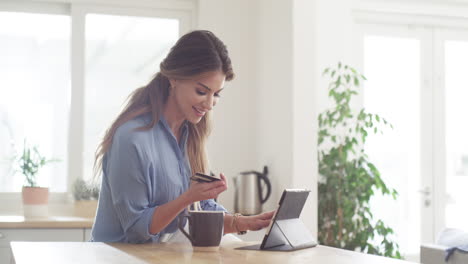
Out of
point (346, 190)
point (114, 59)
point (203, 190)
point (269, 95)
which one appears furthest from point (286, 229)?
point (114, 59)

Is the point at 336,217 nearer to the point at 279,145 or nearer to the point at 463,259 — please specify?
the point at 279,145

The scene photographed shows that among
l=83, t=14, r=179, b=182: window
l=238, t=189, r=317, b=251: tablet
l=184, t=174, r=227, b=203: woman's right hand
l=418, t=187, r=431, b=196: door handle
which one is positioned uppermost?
l=83, t=14, r=179, b=182: window

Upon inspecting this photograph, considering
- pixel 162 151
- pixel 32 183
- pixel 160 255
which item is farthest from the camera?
pixel 32 183

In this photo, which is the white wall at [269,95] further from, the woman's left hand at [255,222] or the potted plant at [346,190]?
the woman's left hand at [255,222]

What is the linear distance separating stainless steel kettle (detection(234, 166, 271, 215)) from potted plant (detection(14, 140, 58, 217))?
120 cm

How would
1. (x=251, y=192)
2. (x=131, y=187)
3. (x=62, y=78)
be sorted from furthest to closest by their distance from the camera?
(x=62, y=78) < (x=251, y=192) < (x=131, y=187)

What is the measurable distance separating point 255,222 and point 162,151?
1.09 ft

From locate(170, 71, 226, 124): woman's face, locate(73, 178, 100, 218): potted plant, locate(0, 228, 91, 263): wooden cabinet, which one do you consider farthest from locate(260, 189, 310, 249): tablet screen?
locate(73, 178, 100, 218): potted plant

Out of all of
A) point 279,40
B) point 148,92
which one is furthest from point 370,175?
point 148,92

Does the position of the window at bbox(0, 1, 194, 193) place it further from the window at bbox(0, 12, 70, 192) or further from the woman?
the woman

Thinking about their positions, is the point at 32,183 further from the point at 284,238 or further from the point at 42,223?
the point at 284,238

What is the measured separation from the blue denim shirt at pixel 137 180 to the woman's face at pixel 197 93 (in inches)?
3.2

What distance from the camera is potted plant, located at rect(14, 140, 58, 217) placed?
3.94 meters

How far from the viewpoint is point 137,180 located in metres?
1.74
